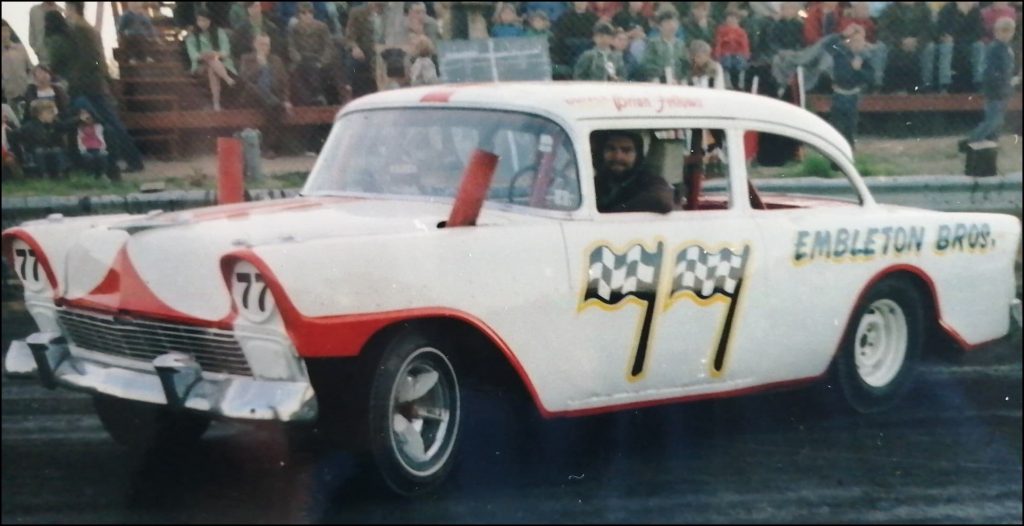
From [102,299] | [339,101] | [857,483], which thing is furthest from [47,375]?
[857,483]

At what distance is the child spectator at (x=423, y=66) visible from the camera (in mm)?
1074

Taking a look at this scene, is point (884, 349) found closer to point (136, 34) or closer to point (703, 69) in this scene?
point (703, 69)

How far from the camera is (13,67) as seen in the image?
0.96 meters

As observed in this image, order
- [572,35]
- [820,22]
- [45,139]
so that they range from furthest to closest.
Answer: [820,22] → [572,35] → [45,139]

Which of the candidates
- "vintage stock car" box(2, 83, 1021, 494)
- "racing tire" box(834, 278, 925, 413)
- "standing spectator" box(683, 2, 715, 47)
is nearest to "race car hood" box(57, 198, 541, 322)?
"vintage stock car" box(2, 83, 1021, 494)

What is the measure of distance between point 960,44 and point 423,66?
1.74 ft

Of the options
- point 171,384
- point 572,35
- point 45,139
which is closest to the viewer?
point 171,384

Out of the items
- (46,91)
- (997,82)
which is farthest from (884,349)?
(46,91)

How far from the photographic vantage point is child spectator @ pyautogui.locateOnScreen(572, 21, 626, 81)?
1076 mm

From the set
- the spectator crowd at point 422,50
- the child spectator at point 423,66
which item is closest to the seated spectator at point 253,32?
the spectator crowd at point 422,50

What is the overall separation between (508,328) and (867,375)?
1.31 feet

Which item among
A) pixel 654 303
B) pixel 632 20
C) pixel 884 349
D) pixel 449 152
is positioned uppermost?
pixel 632 20

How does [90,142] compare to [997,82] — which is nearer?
[90,142]

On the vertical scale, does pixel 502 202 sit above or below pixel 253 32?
below
